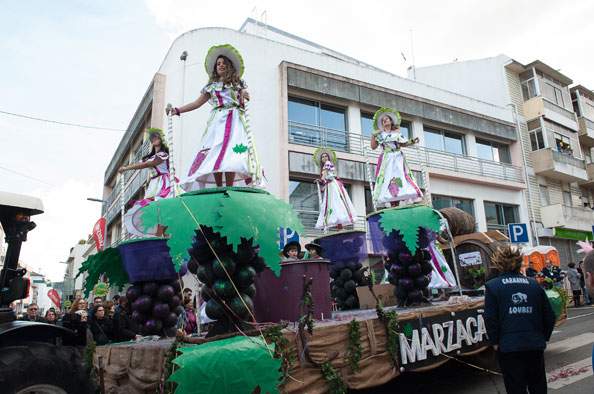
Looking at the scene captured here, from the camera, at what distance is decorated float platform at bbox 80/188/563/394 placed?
2906mm

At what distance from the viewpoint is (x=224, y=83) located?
4375 millimetres

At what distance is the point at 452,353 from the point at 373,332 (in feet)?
5.50

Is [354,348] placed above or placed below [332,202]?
below

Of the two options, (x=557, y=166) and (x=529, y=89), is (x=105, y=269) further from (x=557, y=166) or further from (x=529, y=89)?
(x=529, y=89)

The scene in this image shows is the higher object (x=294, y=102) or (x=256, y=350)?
(x=294, y=102)

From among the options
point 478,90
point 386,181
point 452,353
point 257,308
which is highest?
point 478,90

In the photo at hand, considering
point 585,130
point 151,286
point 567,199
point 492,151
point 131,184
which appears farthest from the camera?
point 585,130

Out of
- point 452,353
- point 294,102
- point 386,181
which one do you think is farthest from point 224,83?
point 294,102

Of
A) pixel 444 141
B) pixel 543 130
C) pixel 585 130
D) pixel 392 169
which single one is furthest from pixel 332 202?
pixel 585 130

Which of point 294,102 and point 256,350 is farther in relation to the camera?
point 294,102

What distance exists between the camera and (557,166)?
871 inches

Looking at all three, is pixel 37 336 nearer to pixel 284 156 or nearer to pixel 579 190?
pixel 284 156

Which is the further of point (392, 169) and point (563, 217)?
point (563, 217)

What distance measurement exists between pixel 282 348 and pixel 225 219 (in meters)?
1.10
